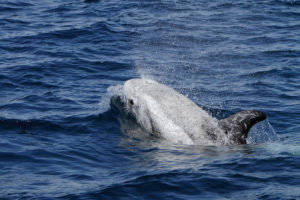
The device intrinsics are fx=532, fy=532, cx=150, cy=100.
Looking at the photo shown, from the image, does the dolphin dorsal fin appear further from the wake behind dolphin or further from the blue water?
the blue water

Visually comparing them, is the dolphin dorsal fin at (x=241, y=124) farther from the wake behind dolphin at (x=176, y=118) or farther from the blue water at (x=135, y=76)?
the blue water at (x=135, y=76)

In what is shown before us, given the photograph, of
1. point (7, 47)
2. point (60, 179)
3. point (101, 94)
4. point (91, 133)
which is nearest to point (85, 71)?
point (101, 94)

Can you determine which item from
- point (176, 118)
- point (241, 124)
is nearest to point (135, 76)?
point (176, 118)

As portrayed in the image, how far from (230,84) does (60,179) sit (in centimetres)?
920

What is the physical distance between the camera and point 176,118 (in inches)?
514

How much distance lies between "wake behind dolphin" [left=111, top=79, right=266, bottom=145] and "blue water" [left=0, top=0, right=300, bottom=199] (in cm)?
42

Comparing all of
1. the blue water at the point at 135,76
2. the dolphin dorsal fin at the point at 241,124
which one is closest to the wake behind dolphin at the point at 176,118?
the dolphin dorsal fin at the point at 241,124

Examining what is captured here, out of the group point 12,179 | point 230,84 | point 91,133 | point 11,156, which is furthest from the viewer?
point 230,84

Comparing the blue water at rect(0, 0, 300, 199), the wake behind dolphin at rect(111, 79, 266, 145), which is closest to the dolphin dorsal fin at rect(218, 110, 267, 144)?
the wake behind dolphin at rect(111, 79, 266, 145)

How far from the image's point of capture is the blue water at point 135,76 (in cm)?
1005

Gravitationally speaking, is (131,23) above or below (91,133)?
above

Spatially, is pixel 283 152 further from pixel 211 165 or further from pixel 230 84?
pixel 230 84

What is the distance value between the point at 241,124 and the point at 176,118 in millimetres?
1744

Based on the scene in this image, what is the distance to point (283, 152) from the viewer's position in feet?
37.7
